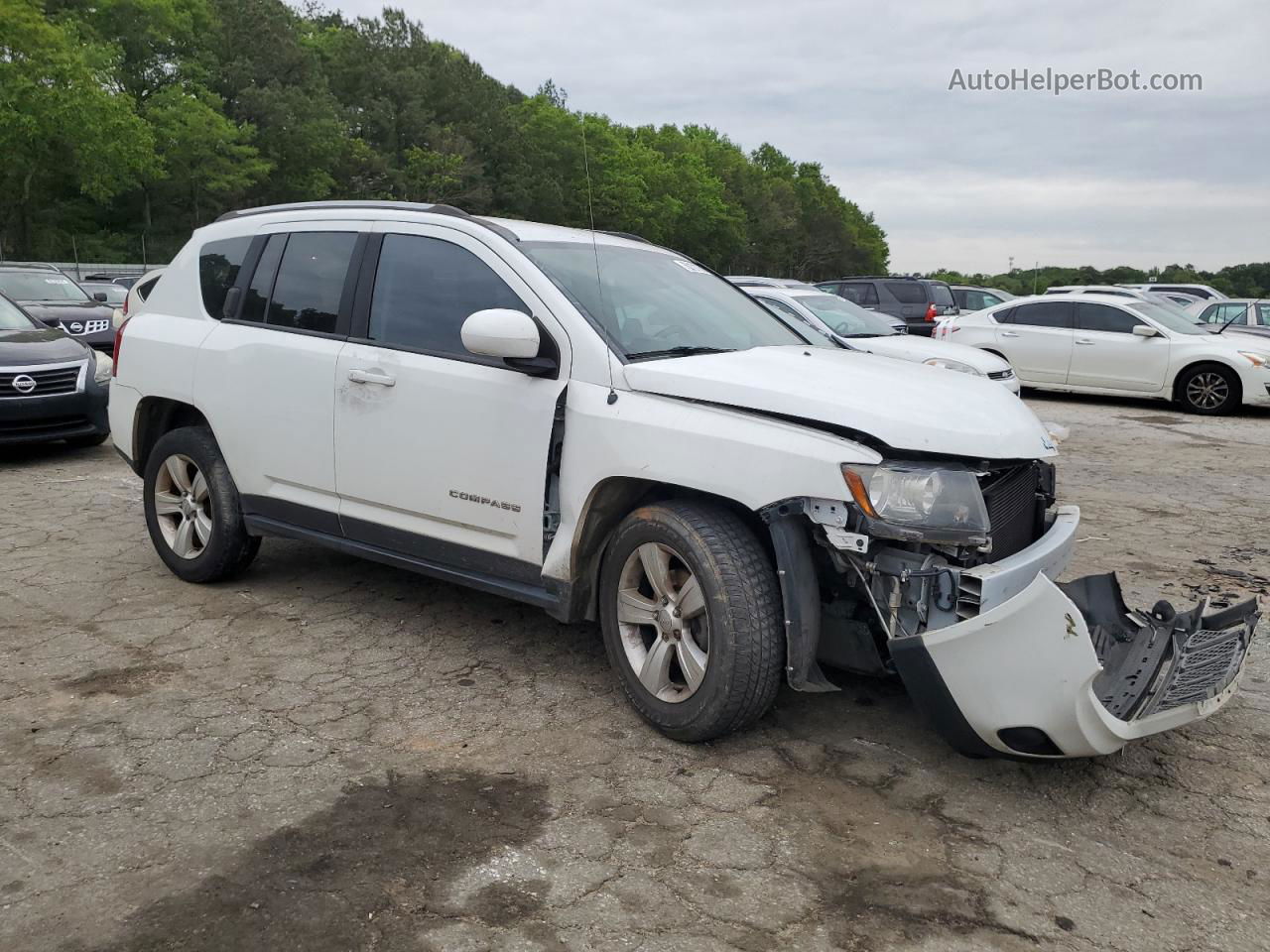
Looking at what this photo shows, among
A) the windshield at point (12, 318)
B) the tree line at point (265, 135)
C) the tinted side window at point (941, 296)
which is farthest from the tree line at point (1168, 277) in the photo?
the windshield at point (12, 318)

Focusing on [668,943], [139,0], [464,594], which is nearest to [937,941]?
[668,943]

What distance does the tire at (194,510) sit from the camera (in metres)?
5.09

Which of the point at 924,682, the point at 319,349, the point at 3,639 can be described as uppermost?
the point at 319,349

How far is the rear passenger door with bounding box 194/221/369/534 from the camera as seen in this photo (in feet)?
15.1

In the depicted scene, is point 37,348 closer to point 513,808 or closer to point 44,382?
point 44,382

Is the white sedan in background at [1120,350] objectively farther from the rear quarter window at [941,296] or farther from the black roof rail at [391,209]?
the black roof rail at [391,209]

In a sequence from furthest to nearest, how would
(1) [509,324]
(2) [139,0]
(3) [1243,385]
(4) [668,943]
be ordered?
(2) [139,0], (3) [1243,385], (1) [509,324], (4) [668,943]

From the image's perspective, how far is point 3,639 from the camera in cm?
458

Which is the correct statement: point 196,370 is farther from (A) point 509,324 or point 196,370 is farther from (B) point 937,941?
(B) point 937,941

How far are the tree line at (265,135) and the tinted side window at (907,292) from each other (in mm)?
7922

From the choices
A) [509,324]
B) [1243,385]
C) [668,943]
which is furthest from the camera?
[1243,385]

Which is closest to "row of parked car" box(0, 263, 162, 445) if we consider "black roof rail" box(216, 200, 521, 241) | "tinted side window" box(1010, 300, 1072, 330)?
"black roof rail" box(216, 200, 521, 241)

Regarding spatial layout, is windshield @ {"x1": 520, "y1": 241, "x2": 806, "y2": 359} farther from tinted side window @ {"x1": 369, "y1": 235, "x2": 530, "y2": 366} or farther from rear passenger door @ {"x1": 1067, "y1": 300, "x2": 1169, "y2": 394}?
rear passenger door @ {"x1": 1067, "y1": 300, "x2": 1169, "y2": 394}

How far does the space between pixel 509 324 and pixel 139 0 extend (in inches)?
2158
